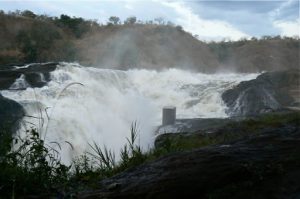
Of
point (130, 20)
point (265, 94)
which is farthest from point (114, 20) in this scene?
point (265, 94)

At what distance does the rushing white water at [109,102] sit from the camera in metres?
15.1

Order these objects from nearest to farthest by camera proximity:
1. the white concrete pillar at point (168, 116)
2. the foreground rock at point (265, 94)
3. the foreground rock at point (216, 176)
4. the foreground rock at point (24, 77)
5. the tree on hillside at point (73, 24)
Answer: the foreground rock at point (216, 176)
the white concrete pillar at point (168, 116)
the foreground rock at point (24, 77)
the foreground rock at point (265, 94)
the tree on hillside at point (73, 24)

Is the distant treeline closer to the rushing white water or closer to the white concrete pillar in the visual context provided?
the rushing white water

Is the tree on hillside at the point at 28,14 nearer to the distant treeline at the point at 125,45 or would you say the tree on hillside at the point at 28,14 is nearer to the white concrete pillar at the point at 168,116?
the distant treeline at the point at 125,45

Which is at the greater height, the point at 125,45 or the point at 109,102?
the point at 125,45

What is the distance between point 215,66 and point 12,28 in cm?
1922

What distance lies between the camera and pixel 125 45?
1641 inches

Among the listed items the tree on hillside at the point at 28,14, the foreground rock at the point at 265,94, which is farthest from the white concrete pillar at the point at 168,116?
the tree on hillside at the point at 28,14

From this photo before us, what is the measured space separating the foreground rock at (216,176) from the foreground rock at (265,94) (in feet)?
53.0

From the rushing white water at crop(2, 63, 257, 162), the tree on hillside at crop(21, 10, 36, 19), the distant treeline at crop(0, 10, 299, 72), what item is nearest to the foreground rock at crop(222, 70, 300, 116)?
the rushing white water at crop(2, 63, 257, 162)

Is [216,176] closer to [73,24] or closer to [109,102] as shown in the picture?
[109,102]

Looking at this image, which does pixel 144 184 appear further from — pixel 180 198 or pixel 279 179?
pixel 279 179

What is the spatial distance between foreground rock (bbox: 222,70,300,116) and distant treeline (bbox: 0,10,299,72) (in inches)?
574

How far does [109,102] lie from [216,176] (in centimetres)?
1734
